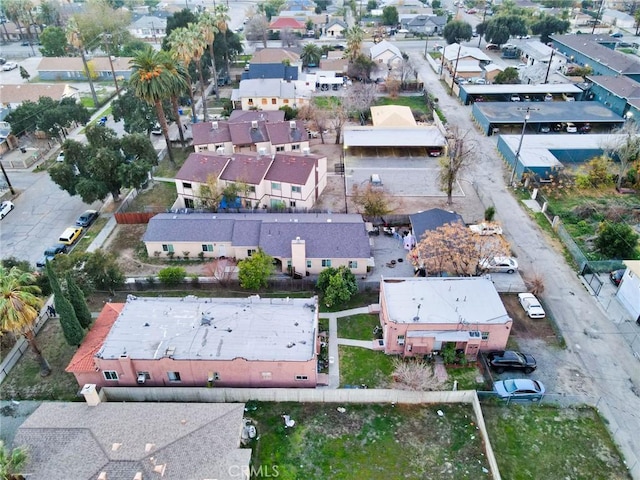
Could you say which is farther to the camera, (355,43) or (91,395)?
(355,43)

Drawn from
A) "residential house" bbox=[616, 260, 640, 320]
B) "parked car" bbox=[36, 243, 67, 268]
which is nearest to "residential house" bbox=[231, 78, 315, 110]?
"parked car" bbox=[36, 243, 67, 268]

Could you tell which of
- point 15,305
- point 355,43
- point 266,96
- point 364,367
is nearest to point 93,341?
point 15,305

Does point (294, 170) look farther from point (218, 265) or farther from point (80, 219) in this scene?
point (80, 219)

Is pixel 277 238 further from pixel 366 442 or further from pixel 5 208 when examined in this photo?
pixel 5 208

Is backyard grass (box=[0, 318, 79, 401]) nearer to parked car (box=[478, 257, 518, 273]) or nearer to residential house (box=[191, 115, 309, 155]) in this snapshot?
residential house (box=[191, 115, 309, 155])

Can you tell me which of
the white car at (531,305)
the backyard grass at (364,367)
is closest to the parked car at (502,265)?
the white car at (531,305)

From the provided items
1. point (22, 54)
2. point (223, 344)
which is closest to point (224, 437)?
point (223, 344)
